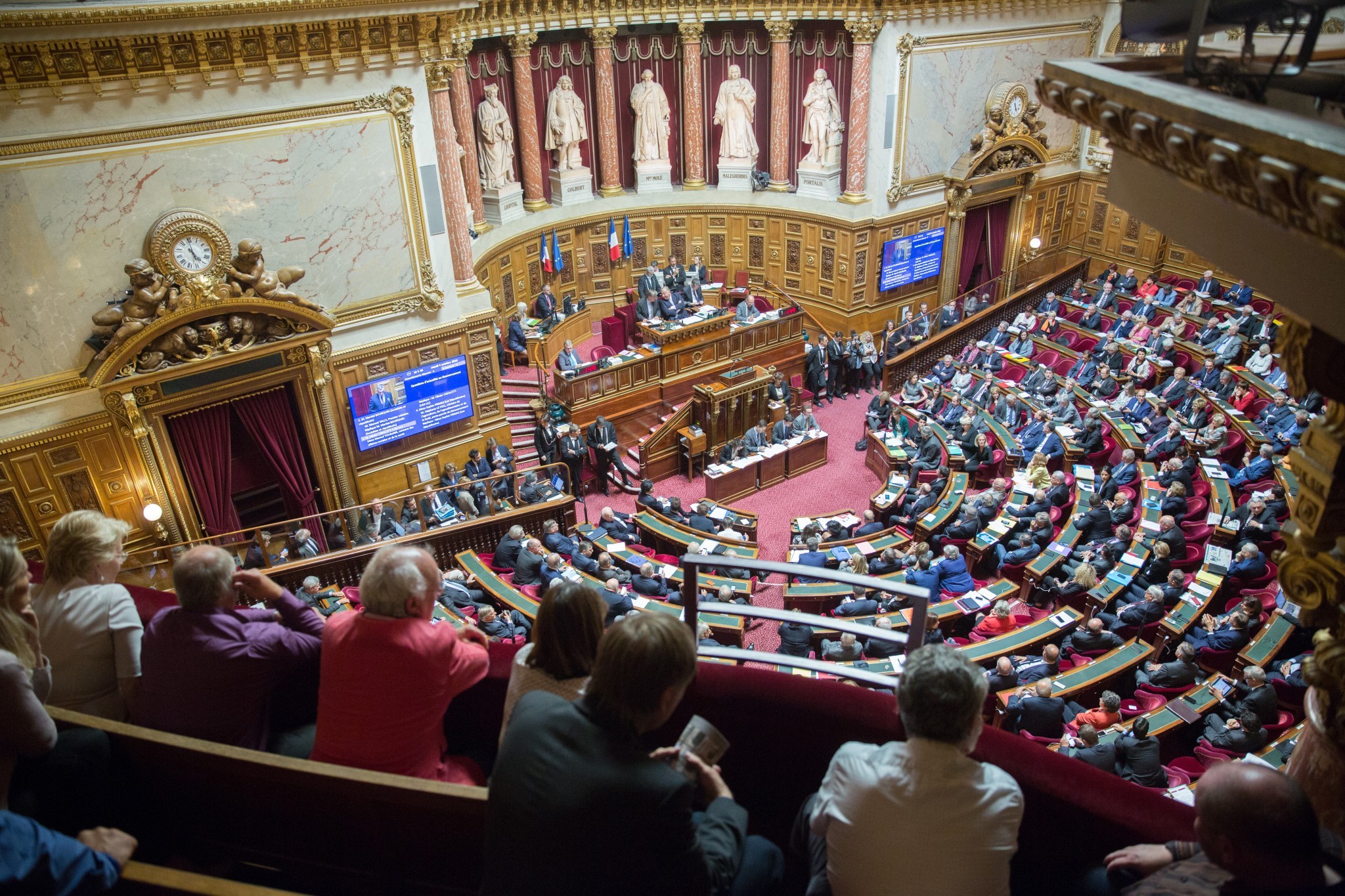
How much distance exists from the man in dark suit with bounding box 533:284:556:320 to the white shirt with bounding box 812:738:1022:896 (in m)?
15.4

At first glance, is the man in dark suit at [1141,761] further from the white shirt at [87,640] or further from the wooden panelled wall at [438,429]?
the wooden panelled wall at [438,429]

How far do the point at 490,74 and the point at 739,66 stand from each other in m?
5.20

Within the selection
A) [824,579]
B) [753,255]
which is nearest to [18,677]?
[824,579]

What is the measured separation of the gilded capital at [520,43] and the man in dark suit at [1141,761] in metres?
14.8

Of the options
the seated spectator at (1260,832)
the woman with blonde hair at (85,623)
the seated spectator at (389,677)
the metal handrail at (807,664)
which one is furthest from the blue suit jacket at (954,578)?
the woman with blonde hair at (85,623)

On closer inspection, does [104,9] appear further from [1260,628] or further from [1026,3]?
[1026,3]

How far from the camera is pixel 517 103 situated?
672 inches

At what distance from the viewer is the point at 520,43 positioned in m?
16.2

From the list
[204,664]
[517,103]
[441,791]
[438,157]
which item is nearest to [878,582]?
[441,791]

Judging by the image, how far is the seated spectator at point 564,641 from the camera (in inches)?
101

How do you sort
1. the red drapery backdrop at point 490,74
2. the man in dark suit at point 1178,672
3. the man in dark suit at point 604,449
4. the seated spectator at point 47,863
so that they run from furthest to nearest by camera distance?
the red drapery backdrop at point 490,74 → the man in dark suit at point 604,449 → the man in dark suit at point 1178,672 → the seated spectator at point 47,863

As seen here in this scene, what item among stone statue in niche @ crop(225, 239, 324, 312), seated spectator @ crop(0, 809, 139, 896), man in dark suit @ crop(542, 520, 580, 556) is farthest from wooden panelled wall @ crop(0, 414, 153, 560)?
seated spectator @ crop(0, 809, 139, 896)

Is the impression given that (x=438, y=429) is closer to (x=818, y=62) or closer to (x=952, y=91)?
(x=818, y=62)

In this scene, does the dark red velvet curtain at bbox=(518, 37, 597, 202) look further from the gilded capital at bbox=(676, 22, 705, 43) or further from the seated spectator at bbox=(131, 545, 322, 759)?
the seated spectator at bbox=(131, 545, 322, 759)
